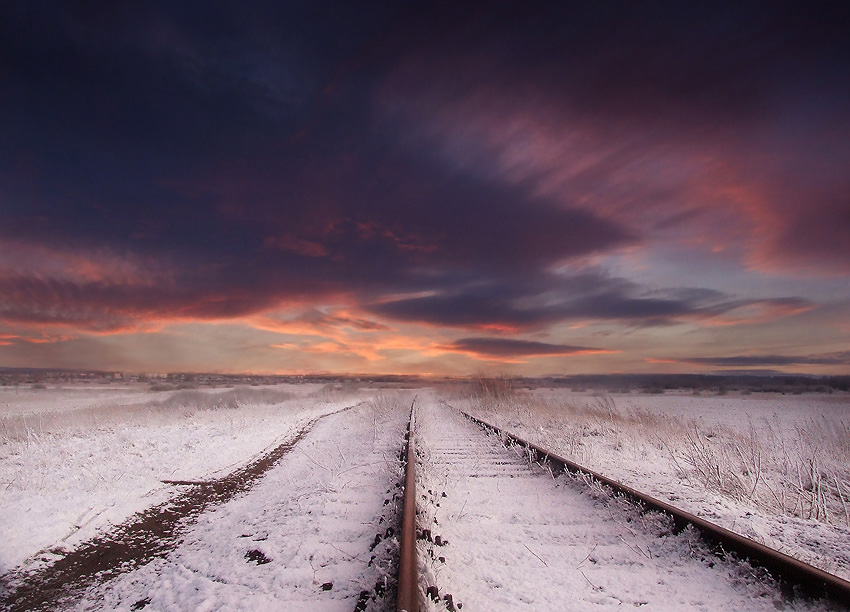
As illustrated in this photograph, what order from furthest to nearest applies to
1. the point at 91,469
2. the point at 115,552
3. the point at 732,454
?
the point at 732,454
the point at 91,469
the point at 115,552

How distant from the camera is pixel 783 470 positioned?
6977 mm

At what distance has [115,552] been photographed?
4379 millimetres

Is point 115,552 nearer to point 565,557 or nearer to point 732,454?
point 565,557

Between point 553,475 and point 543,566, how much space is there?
10.3 ft

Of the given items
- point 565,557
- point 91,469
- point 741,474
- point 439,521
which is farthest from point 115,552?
point 741,474

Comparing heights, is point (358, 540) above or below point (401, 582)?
below

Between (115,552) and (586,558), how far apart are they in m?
4.71

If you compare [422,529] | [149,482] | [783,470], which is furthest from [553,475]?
[149,482]

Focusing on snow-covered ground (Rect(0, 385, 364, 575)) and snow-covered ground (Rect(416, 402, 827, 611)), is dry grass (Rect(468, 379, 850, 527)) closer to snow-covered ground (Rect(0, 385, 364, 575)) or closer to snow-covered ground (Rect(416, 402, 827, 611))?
snow-covered ground (Rect(416, 402, 827, 611))

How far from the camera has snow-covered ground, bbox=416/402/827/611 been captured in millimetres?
2891

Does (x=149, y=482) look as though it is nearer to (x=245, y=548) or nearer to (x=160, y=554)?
(x=160, y=554)

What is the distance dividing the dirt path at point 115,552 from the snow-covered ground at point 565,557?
2.93 metres

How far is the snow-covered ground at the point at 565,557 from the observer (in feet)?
9.48

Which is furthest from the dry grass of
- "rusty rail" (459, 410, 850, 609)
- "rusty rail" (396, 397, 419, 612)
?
"rusty rail" (396, 397, 419, 612)
